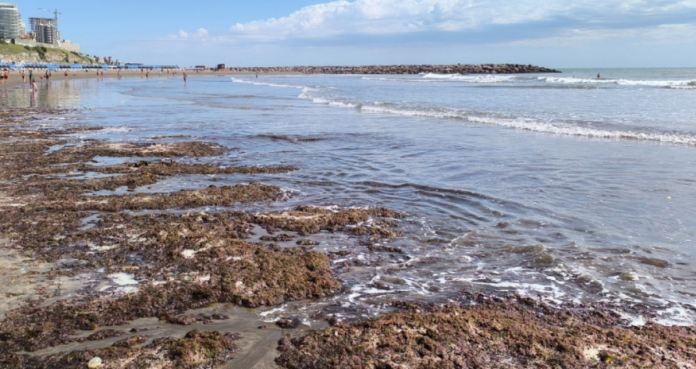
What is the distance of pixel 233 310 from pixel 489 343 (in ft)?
8.35

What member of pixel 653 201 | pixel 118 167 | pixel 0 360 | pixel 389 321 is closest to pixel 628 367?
pixel 389 321

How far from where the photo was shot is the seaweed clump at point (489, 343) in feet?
13.4

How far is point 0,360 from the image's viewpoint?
402 cm

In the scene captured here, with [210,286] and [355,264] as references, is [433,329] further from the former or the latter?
[210,286]

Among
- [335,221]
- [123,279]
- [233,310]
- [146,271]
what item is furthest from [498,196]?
[123,279]

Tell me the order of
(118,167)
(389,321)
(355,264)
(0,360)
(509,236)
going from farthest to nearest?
(118,167) → (509,236) → (355,264) → (389,321) → (0,360)

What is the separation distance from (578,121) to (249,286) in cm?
2026

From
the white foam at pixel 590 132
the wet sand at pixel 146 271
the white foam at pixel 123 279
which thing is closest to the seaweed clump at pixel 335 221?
the wet sand at pixel 146 271

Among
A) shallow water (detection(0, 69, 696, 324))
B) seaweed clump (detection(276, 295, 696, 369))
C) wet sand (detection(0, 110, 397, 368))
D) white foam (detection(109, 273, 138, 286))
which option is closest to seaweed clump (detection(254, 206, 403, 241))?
wet sand (detection(0, 110, 397, 368))

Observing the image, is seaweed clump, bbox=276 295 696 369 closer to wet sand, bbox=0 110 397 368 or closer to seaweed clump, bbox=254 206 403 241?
wet sand, bbox=0 110 397 368

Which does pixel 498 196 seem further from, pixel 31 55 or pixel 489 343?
pixel 31 55

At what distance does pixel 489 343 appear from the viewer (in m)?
4.32

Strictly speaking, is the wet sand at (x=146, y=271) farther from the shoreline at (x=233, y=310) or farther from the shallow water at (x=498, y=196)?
the shallow water at (x=498, y=196)

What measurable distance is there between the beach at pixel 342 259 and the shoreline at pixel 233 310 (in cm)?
2
